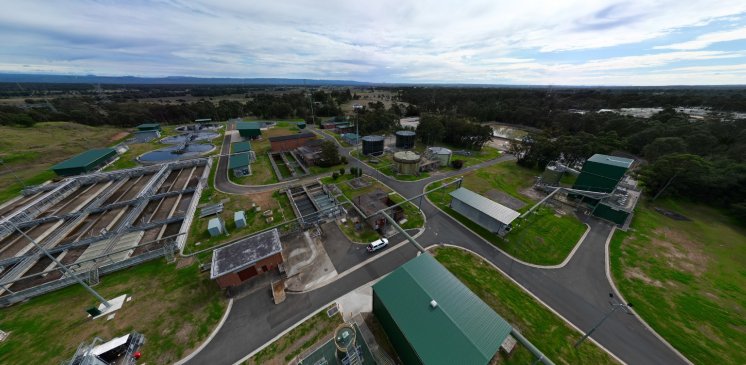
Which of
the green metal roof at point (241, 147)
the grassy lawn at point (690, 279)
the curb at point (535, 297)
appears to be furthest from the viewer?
the green metal roof at point (241, 147)

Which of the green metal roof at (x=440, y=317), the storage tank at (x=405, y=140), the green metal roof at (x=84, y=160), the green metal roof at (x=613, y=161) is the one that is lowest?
the green metal roof at (x=440, y=317)

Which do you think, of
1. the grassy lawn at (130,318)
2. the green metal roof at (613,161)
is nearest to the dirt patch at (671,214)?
the green metal roof at (613,161)

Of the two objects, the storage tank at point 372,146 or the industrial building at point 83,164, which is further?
the storage tank at point 372,146

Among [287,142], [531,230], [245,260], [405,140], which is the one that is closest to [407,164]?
[405,140]

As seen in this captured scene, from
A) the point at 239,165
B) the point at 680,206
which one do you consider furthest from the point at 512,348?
the point at 239,165

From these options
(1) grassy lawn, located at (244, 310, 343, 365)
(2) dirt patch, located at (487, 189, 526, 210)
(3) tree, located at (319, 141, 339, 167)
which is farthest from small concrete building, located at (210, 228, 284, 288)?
(2) dirt patch, located at (487, 189, 526, 210)

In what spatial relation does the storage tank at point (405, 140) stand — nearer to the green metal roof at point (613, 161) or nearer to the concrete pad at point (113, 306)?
the green metal roof at point (613, 161)
